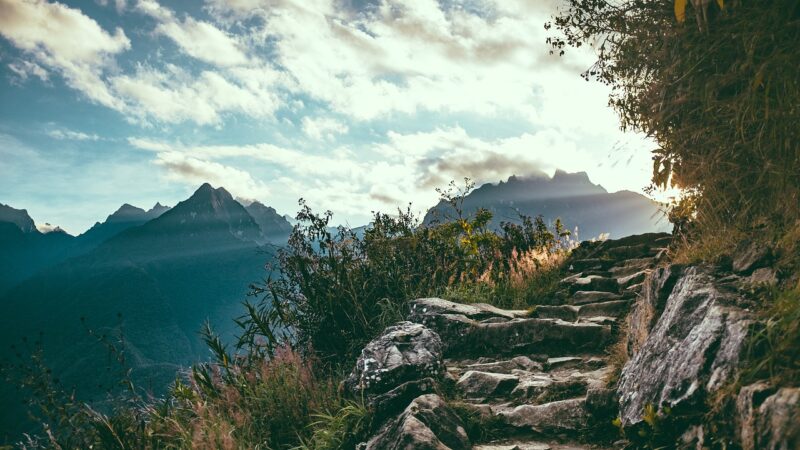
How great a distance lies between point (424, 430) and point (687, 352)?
2.06m

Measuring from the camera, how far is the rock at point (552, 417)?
4520mm

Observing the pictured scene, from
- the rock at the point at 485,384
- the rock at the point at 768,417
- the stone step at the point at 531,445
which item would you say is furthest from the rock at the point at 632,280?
the rock at the point at 768,417

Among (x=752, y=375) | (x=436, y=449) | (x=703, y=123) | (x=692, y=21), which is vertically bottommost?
(x=436, y=449)

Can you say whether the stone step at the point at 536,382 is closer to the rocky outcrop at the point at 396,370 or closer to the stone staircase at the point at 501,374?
the stone staircase at the point at 501,374

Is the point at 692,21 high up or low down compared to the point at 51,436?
up

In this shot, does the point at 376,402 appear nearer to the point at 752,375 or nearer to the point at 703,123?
the point at 752,375

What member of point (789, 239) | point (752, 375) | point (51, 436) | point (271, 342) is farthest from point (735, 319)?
point (51, 436)

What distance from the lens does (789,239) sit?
3.57m

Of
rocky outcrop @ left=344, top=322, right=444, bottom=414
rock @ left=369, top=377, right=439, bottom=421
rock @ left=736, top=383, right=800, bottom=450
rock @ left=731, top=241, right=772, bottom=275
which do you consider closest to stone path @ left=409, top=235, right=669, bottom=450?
rocky outcrop @ left=344, top=322, right=444, bottom=414

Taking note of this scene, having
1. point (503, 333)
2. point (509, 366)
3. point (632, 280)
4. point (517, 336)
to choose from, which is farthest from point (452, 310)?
point (632, 280)

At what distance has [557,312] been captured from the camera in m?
7.74

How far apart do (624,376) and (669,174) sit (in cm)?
217

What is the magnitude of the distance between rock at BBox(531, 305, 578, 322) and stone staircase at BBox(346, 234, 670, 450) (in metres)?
0.01

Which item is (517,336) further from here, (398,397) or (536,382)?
(398,397)
